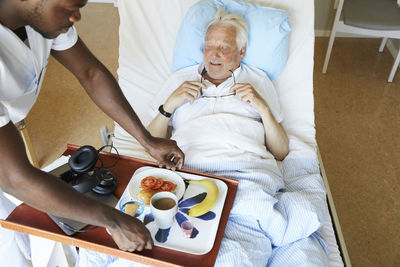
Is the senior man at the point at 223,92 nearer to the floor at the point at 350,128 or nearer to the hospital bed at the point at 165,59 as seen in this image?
the hospital bed at the point at 165,59

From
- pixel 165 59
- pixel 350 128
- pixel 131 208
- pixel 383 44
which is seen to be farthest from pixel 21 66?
pixel 383 44

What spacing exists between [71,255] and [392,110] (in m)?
2.34

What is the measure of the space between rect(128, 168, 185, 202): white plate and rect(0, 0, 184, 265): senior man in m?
0.03

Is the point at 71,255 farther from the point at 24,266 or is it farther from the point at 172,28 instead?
the point at 172,28

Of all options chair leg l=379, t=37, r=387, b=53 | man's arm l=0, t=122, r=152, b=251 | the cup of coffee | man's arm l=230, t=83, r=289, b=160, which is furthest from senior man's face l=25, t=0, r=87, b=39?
chair leg l=379, t=37, r=387, b=53

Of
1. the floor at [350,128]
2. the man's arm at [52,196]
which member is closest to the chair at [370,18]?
the floor at [350,128]

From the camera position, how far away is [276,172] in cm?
144

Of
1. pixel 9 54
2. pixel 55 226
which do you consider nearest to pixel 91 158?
pixel 55 226

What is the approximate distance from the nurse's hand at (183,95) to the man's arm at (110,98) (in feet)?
0.92

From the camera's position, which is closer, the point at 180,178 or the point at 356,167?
the point at 180,178

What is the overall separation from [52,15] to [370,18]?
245 cm

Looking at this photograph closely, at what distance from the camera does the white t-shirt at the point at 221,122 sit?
1445 mm

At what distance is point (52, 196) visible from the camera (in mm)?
861

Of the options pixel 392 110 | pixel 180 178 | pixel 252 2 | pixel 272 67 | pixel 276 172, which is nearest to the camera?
pixel 180 178
